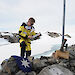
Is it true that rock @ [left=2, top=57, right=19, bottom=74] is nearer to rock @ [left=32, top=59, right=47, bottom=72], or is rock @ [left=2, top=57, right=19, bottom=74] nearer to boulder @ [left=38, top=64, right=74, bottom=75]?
rock @ [left=32, top=59, right=47, bottom=72]

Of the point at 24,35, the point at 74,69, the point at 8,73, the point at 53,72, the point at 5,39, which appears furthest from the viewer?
the point at 5,39

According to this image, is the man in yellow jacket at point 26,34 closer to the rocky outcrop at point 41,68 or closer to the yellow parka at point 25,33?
the yellow parka at point 25,33

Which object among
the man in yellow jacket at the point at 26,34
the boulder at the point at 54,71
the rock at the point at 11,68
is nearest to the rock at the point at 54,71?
the boulder at the point at 54,71

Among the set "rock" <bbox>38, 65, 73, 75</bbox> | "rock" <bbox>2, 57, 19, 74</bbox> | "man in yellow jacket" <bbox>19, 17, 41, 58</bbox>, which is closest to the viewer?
"rock" <bbox>38, 65, 73, 75</bbox>

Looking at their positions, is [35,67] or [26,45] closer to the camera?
[35,67]

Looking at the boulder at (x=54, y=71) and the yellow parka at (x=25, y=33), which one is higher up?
the yellow parka at (x=25, y=33)

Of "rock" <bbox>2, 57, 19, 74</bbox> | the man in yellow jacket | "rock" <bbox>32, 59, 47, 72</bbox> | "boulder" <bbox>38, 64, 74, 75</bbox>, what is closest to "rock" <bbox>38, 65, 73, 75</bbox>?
"boulder" <bbox>38, 64, 74, 75</bbox>

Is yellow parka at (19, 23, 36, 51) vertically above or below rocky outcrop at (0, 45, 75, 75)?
above

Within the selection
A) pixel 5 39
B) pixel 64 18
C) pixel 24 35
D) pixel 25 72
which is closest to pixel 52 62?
pixel 25 72

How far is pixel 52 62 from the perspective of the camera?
4109 mm

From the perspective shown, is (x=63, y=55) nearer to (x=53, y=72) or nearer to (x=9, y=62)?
(x=53, y=72)

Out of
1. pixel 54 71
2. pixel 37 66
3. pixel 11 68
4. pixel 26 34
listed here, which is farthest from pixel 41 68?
pixel 26 34

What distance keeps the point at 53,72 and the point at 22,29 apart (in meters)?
1.88

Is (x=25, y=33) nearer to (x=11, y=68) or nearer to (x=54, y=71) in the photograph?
(x=11, y=68)
